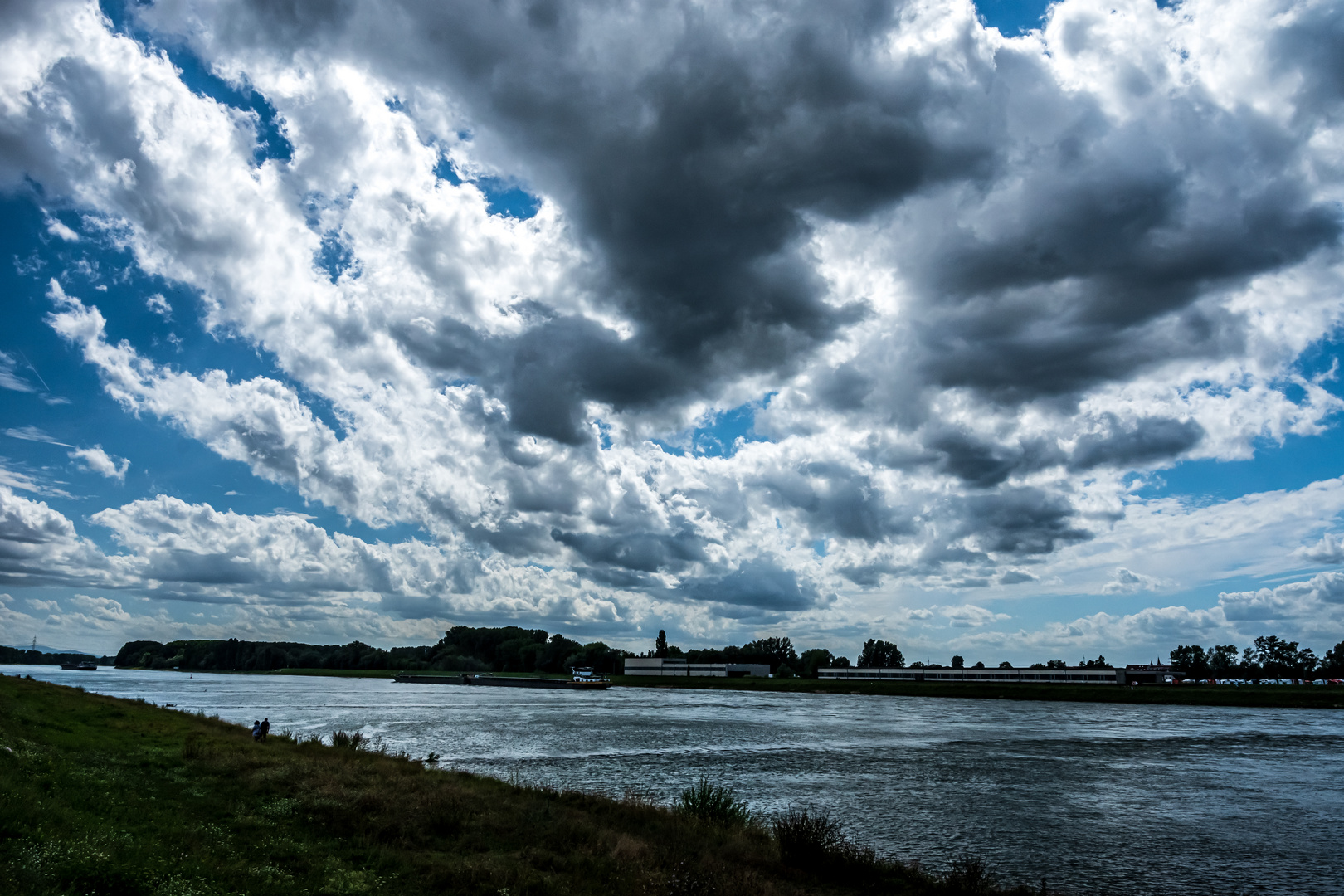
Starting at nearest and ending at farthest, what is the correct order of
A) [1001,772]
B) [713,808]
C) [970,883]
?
[970,883] < [713,808] < [1001,772]

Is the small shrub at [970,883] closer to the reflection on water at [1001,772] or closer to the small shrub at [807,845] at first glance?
the small shrub at [807,845]

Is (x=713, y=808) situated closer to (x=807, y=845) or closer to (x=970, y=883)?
(x=807, y=845)

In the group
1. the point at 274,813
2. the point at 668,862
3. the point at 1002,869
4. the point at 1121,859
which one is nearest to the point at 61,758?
the point at 274,813

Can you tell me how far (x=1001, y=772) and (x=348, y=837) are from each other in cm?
4798

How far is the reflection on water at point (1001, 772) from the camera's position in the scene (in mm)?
33406

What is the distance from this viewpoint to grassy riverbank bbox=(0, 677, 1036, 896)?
62.1ft

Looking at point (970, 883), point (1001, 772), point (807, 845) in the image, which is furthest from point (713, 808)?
point (1001, 772)

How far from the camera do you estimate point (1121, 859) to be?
32.9m

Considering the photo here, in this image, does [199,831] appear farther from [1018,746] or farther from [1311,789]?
[1018,746]

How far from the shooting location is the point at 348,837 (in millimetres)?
27141

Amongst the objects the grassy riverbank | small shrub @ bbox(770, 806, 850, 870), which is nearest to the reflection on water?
small shrub @ bbox(770, 806, 850, 870)

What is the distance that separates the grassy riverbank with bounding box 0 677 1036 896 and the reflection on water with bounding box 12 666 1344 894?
7.80 m

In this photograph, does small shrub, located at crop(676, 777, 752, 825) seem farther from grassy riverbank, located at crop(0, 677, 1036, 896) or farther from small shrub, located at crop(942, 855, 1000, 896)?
small shrub, located at crop(942, 855, 1000, 896)

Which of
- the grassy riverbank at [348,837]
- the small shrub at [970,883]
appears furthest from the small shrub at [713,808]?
the small shrub at [970,883]
